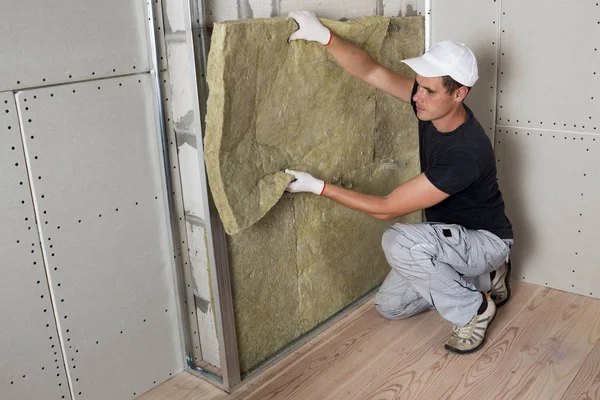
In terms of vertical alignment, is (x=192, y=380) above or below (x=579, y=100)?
below

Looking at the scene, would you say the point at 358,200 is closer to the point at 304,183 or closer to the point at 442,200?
the point at 304,183

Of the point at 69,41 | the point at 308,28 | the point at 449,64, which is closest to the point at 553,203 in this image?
the point at 449,64

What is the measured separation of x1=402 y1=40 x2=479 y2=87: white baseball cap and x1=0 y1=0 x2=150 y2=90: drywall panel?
0.96m

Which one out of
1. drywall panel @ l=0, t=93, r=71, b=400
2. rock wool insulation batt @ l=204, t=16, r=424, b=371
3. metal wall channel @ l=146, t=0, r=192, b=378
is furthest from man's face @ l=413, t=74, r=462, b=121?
drywall panel @ l=0, t=93, r=71, b=400

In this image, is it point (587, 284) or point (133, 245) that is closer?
point (133, 245)

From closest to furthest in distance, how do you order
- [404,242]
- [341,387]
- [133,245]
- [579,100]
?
[133,245]
[341,387]
[404,242]
[579,100]

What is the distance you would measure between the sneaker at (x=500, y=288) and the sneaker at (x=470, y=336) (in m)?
0.28

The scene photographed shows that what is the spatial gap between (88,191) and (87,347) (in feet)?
1.62

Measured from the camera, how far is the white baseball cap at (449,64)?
215 centimetres

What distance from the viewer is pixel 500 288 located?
2.66 metres

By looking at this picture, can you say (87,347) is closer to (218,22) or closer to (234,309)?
(234,309)

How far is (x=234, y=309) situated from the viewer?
2143mm

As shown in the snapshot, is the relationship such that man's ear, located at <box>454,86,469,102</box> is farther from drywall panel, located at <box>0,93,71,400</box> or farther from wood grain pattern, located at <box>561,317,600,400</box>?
drywall panel, located at <box>0,93,71,400</box>

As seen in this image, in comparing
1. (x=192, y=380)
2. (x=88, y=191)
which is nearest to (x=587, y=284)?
(x=192, y=380)
